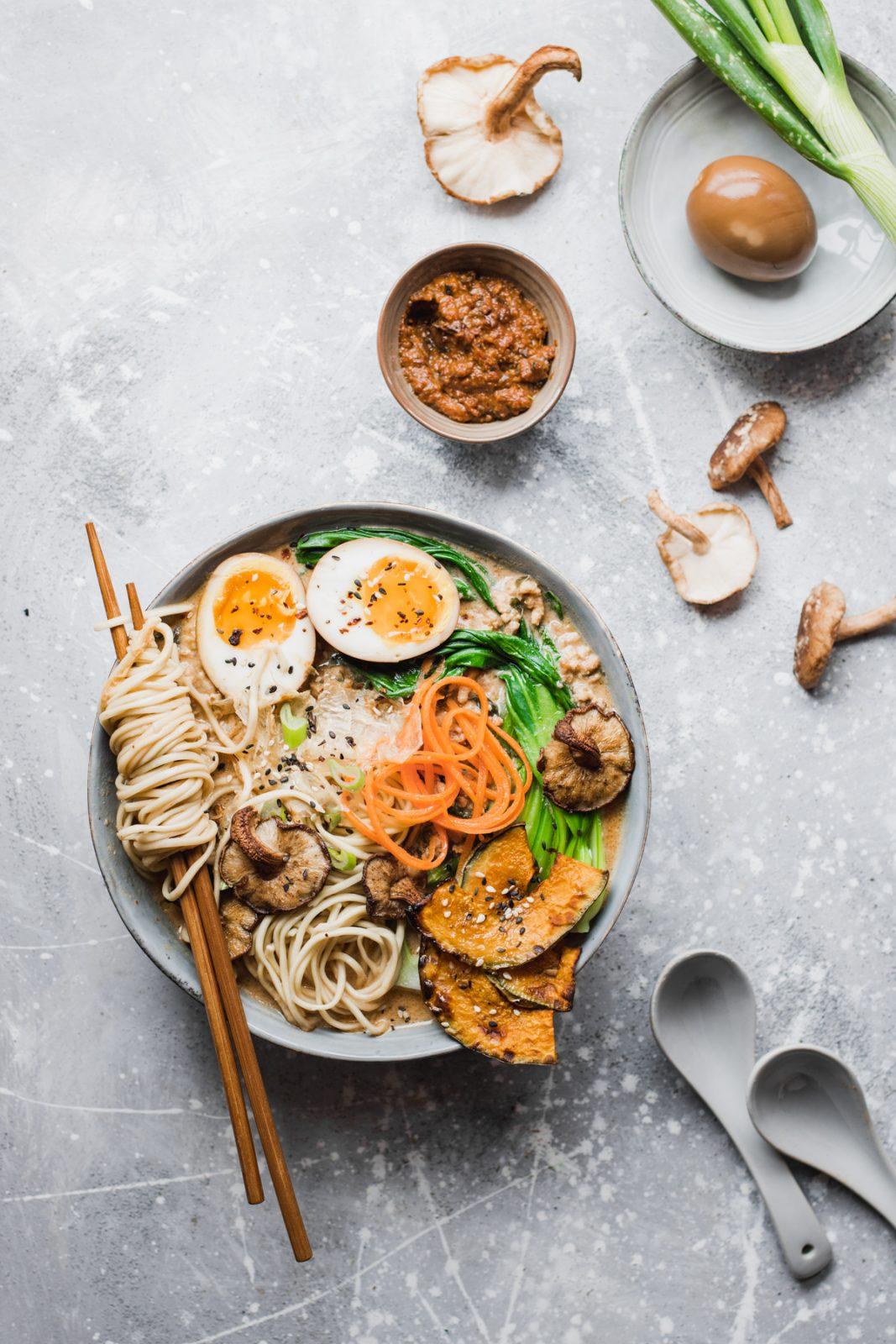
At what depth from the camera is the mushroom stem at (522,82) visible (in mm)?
3301

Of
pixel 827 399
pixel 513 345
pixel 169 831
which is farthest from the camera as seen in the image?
pixel 827 399

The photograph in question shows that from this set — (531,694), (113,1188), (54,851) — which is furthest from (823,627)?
(113,1188)

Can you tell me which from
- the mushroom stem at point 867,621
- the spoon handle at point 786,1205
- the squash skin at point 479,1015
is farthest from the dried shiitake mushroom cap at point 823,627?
the spoon handle at point 786,1205

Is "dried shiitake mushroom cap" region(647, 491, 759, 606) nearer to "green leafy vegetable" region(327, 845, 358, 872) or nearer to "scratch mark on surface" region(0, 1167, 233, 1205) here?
"green leafy vegetable" region(327, 845, 358, 872)

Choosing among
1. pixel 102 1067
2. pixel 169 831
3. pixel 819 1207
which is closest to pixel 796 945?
pixel 819 1207

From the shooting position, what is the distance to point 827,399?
3598 millimetres

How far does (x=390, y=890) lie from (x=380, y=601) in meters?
0.88

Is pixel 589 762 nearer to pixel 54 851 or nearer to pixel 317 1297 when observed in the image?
pixel 54 851

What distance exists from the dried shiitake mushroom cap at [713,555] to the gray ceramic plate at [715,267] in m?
0.59

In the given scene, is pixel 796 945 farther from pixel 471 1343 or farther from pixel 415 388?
pixel 415 388

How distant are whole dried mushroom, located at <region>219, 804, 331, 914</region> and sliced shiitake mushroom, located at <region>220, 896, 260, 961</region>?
0.05 metres

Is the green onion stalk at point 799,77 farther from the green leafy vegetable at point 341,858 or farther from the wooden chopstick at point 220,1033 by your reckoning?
the wooden chopstick at point 220,1033

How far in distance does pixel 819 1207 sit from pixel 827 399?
2864mm

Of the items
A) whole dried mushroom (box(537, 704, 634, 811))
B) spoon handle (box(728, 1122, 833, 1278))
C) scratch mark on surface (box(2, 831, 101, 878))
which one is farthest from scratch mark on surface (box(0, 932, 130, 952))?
spoon handle (box(728, 1122, 833, 1278))
